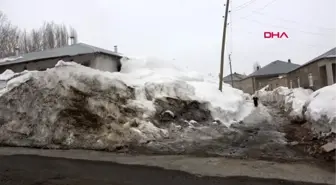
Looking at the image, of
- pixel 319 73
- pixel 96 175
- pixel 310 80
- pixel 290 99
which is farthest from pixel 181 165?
pixel 310 80

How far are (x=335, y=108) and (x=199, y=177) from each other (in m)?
7.15

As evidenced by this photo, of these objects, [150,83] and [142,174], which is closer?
[142,174]

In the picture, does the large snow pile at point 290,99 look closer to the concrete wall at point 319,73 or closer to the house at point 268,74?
the concrete wall at point 319,73

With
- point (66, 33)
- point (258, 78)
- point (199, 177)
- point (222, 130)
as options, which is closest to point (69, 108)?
point (222, 130)

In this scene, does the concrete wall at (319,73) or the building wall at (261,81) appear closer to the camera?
the concrete wall at (319,73)

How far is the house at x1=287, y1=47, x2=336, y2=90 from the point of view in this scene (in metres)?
29.6

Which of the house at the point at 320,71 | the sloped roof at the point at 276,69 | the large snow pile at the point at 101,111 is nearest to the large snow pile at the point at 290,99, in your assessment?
the house at the point at 320,71

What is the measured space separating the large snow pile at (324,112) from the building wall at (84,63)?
48.5 feet

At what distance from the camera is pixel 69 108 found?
601 inches

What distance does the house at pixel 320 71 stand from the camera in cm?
2962

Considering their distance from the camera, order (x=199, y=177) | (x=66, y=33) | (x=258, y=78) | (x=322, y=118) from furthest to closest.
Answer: (x=258, y=78), (x=66, y=33), (x=322, y=118), (x=199, y=177)

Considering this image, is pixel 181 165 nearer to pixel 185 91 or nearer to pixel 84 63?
pixel 185 91

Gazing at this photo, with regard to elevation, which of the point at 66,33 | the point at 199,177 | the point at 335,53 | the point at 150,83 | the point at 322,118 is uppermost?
the point at 66,33

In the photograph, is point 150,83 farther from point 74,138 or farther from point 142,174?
point 142,174
